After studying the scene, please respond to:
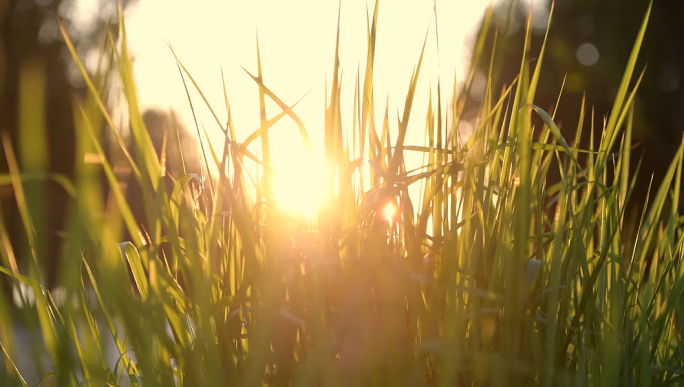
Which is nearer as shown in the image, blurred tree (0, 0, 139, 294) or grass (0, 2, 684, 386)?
grass (0, 2, 684, 386)

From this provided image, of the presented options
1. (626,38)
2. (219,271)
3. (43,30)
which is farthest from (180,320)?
(43,30)

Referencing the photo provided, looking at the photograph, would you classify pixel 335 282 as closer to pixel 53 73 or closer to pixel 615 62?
pixel 615 62

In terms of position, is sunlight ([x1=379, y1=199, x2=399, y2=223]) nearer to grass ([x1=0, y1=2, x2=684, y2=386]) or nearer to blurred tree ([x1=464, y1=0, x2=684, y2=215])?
grass ([x1=0, y1=2, x2=684, y2=386])

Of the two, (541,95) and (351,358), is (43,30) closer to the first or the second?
(541,95)

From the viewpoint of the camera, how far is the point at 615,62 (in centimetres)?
827

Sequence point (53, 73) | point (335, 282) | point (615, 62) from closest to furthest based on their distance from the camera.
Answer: point (335, 282)
point (615, 62)
point (53, 73)

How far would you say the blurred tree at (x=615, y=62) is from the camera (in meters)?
7.14

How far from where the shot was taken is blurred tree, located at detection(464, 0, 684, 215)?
7141 mm

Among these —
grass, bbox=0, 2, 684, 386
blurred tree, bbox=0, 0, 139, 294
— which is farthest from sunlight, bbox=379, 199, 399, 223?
blurred tree, bbox=0, 0, 139, 294

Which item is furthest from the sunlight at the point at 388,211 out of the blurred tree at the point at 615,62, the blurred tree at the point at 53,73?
the blurred tree at the point at 53,73

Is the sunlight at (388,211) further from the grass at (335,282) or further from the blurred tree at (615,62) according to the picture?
the blurred tree at (615,62)

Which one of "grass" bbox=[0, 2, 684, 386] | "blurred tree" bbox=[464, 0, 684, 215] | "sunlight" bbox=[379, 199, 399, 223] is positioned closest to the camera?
"grass" bbox=[0, 2, 684, 386]

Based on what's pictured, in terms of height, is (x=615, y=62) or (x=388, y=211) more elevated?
(x=615, y=62)

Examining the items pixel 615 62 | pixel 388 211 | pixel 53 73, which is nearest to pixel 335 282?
pixel 388 211
